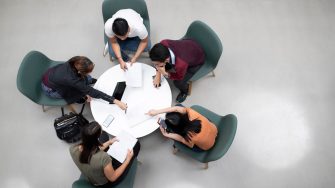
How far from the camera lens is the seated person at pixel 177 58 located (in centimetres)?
240

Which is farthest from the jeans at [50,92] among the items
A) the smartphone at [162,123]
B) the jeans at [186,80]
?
the jeans at [186,80]

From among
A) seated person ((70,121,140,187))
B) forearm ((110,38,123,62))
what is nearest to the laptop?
forearm ((110,38,123,62))

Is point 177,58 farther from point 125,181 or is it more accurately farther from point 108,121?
point 125,181

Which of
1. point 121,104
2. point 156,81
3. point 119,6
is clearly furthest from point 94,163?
point 119,6

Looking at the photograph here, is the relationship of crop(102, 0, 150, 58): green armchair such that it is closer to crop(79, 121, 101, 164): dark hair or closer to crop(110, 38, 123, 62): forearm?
crop(110, 38, 123, 62): forearm

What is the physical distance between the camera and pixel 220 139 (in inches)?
95.6

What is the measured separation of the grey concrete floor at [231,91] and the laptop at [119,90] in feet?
2.46

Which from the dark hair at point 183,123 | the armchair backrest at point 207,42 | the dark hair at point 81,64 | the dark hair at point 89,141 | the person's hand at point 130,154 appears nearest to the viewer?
the dark hair at point 89,141

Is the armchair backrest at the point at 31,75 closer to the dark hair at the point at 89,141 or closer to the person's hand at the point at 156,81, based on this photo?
the dark hair at the point at 89,141

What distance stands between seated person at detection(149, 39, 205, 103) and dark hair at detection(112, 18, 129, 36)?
0.37 meters

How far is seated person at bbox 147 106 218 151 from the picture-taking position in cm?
219

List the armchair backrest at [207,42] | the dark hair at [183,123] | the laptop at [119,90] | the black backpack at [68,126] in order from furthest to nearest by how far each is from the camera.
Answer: the black backpack at [68,126], the armchair backrest at [207,42], the laptop at [119,90], the dark hair at [183,123]

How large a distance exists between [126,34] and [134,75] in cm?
42

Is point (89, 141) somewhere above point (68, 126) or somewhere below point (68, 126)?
above
